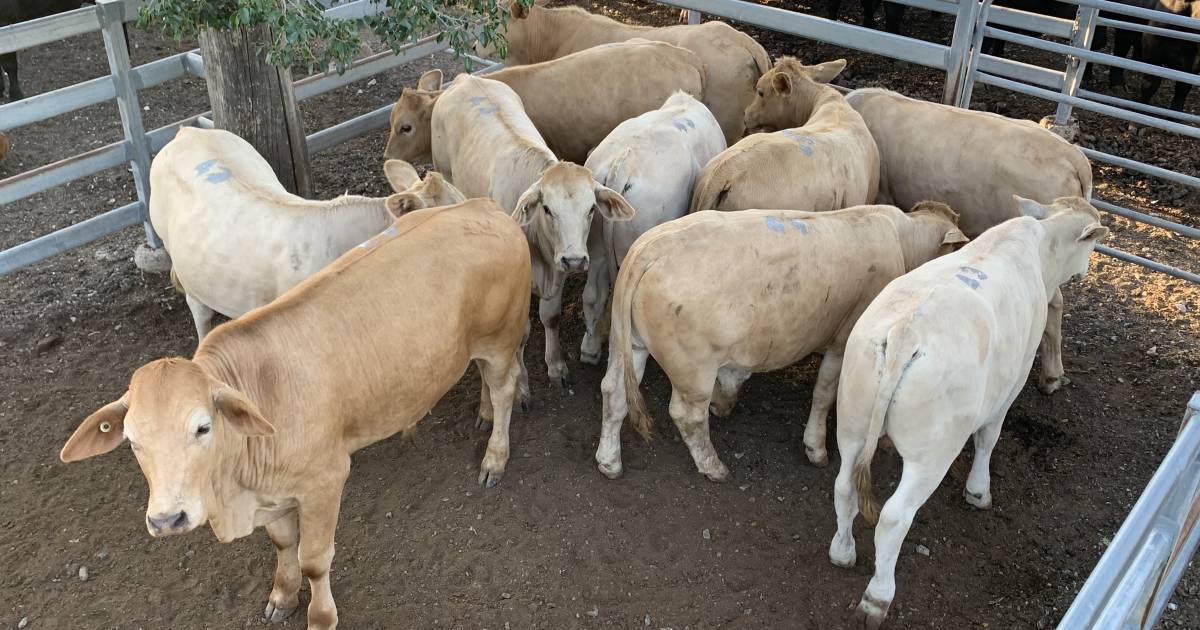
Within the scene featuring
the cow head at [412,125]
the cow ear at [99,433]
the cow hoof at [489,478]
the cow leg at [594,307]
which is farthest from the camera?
the cow head at [412,125]

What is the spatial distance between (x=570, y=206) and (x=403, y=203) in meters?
0.88

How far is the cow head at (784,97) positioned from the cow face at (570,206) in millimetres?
2175

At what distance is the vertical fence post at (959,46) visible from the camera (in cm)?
696

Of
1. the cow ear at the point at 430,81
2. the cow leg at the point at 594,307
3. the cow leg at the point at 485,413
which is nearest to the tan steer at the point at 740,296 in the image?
the cow leg at the point at 485,413

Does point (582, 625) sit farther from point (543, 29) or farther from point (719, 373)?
point (543, 29)

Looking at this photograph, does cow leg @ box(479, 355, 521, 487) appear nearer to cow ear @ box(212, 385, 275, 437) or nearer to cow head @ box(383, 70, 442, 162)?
cow ear @ box(212, 385, 275, 437)

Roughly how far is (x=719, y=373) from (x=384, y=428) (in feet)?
6.33

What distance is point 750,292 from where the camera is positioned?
476 cm

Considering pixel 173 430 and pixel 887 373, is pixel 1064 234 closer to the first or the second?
pixel 887 373

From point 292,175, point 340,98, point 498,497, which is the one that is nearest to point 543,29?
point 340,98

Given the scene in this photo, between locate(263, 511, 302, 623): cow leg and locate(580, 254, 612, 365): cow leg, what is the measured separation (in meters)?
2.26

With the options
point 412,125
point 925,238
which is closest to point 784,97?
point 925,238

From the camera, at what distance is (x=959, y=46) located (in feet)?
23.1

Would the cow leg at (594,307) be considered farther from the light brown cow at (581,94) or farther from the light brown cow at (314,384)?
the light brown cow at (581,94)
